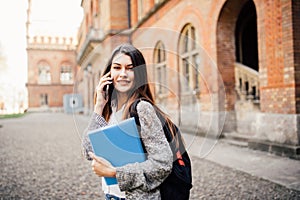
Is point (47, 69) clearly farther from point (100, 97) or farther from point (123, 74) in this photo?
point (123, 74)

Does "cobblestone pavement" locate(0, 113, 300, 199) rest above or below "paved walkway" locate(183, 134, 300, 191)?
below

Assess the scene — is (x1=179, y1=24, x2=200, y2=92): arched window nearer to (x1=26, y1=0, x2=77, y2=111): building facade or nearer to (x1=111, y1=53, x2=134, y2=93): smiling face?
(x1=111, y1=53, x2=134, y2=93): smiling face

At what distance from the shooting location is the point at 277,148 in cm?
570

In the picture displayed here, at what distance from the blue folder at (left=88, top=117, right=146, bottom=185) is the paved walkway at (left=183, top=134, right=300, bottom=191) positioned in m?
2.15

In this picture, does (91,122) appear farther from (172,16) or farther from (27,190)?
(172,16)

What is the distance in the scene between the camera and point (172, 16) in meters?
10.9

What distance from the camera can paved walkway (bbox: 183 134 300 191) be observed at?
4.07m

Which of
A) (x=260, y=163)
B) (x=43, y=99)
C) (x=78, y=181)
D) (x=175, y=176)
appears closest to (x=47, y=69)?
(x=43, y=99)

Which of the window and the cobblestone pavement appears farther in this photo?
the window

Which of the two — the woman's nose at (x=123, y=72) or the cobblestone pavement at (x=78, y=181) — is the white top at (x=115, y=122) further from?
the cobblestone pavement at (x=78, y=181)

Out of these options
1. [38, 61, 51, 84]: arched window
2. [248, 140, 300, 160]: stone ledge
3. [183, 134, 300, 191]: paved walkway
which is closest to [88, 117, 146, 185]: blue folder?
[183, 134, 300, 191]: paved walkway

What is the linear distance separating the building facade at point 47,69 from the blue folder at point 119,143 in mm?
41987

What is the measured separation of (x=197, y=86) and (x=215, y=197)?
637 centimetres

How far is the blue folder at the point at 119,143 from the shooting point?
122 cm
